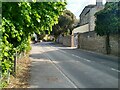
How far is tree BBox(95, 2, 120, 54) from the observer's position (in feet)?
97.2

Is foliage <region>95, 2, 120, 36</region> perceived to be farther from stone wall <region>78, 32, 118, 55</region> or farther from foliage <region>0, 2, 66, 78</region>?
foliage <region>0, 2, 66, 78</region>

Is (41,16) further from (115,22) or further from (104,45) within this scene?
(104,45)

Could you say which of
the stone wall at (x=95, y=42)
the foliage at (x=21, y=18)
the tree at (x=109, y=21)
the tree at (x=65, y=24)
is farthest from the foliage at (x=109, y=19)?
the tree at (x=65, y=24)

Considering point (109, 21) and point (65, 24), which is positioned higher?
point (65, 24)

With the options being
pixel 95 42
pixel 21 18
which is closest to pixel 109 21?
pixel 95 42

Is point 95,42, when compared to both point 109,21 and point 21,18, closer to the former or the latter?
point 109,21

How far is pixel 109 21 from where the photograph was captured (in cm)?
3083

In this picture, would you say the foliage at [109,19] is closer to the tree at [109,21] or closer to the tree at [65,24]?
the tree at [109,21]

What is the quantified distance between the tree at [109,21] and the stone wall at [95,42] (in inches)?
36.4

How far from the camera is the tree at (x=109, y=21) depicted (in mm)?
29641

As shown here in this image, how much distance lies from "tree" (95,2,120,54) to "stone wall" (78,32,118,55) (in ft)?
3.03

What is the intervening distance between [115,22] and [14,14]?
2227cm

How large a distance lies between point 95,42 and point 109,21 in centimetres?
931

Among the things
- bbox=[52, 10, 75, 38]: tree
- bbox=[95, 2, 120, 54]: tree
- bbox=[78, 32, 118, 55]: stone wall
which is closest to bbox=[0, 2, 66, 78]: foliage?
bbox=[95, 2, 120, 54]: tree
